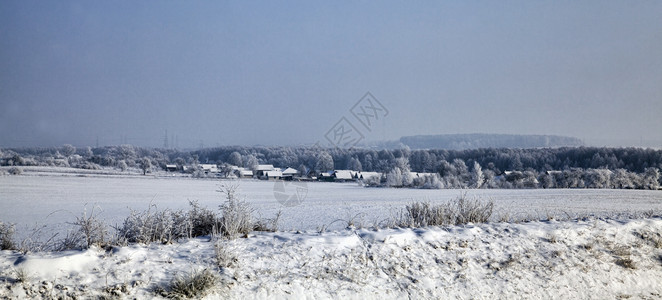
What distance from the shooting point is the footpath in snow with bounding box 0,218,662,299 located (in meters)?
4.52

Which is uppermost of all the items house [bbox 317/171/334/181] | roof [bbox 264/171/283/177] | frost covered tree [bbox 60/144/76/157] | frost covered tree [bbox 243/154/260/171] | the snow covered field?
frost covered tree [bbox 60/144/76/157]

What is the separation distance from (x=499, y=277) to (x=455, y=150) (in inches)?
3400

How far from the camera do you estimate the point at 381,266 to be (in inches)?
226

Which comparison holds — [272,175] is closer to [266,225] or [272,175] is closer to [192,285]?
[266,225]

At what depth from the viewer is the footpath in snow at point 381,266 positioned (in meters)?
4.52

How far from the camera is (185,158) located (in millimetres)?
96188

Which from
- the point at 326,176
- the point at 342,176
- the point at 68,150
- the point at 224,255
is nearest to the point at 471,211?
the point at 224,255

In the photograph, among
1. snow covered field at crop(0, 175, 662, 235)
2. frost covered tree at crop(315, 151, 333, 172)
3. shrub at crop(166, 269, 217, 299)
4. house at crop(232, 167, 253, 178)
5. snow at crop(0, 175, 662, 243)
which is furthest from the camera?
frost covered tree at crop(315, 151, 333, 172)

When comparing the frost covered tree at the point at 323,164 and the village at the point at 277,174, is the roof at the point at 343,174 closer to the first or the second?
the village at the point at 277,174

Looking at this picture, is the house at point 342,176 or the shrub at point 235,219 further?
the house at point 342,176

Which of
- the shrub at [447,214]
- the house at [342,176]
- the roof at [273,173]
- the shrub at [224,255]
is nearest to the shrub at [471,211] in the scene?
the shrub at [447,214]

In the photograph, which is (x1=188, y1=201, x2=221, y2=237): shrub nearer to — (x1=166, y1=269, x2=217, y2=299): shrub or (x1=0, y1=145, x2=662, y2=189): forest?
(x1=166, y1=269, x2=217, y2=299): shrub

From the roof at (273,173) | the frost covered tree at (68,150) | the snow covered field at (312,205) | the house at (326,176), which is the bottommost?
the house at (326,176)

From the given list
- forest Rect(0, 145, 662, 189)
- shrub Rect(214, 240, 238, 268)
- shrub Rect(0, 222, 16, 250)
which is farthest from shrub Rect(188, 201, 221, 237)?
forest Rect(0, 145, 662, 189)
